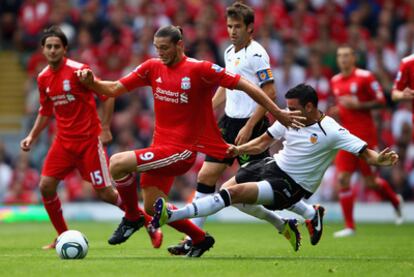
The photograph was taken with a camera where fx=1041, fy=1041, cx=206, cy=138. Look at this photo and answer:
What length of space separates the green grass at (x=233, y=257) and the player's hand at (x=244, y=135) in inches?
49.2

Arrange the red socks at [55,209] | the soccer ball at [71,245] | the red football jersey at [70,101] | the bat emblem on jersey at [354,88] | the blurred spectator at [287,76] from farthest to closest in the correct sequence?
the blurred spectator at [287,76]
the bat emblem on jersey at [354,88]
the red socks at [55,209]
the red football jersey at [70,101]
the soccer ball at [71,245]

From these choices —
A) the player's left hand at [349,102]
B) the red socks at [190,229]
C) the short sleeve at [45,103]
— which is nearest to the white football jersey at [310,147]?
the red socks at [190,229]

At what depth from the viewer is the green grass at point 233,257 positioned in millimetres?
9492

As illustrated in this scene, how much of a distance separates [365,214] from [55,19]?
8467 millimetres

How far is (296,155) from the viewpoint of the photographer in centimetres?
1109

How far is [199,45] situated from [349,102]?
6093 mm

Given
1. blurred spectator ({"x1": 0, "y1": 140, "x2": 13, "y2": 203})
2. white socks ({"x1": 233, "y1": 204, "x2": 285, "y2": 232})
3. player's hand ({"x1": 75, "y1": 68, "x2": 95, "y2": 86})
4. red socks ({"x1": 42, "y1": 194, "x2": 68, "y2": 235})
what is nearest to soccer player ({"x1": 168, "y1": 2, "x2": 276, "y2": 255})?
white socks ({"x1": 233, "y1": 204, "x2": 285, "y2": 232})

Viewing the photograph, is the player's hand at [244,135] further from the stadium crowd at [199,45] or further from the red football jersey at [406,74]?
the stadium crowd at [199,45]

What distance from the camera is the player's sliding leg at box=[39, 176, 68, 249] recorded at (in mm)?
12273

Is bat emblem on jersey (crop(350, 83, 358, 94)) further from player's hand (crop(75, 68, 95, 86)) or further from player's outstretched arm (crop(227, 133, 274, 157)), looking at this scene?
player's hand (crop(75, 68, 95, 86))

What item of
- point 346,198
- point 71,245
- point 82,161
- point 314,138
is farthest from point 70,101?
point 346,198

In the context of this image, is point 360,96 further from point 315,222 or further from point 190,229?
point 190,229

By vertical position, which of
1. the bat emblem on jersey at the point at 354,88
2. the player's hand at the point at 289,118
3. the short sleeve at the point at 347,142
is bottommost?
the short sleeve at the point at 347,142

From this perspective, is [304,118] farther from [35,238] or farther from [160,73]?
[35,238]
